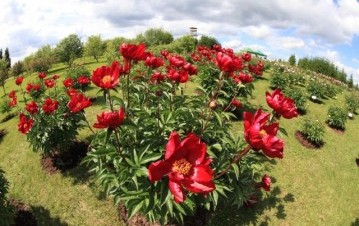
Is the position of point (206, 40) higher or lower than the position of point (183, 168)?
lower

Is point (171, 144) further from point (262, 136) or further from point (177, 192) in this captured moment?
point (262, 136)

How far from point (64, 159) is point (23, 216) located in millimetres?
2138

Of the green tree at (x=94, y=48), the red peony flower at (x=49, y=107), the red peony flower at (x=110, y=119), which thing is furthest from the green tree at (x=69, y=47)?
the red peony flower at (x=110, y=119)

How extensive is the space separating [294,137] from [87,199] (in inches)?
311

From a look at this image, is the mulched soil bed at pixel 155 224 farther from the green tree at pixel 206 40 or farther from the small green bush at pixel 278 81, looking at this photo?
the green tree at pixel 206 40

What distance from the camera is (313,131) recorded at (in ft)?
41.2

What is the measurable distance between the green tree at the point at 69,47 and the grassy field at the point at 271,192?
194 feet

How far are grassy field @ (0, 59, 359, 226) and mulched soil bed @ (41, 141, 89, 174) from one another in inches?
8.3

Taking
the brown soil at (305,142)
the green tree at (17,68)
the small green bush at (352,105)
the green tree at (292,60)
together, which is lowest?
the green tree at (17,68)

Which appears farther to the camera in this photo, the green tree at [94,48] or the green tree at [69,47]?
the green tree at [69,47]

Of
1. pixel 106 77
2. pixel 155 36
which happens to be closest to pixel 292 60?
pixel 106 77

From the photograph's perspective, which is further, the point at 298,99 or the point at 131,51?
the point at 298,99

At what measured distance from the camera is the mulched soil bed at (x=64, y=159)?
10.6m

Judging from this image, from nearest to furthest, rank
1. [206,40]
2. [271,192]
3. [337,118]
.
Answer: [271,192] < [337,118] < [206,40]
